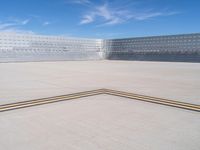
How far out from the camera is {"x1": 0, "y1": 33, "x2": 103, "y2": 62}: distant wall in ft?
72.4

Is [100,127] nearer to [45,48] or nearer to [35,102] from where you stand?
[35,102]

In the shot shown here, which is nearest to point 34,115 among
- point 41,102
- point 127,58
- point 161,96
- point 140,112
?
point 41,102

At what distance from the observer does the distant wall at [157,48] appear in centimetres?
2208

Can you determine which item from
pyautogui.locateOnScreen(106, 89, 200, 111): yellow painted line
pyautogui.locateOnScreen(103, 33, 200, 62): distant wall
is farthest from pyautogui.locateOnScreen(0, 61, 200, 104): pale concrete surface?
pyautogui.locateOnScreen(103, 33, 200, 62): distant wall

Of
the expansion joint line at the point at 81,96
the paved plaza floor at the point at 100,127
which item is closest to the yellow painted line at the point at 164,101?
the expansion joint line at the point at 81,96

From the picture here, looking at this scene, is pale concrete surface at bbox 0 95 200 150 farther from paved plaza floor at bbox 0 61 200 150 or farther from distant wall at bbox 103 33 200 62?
distant wall at bbox 103 33 200 62

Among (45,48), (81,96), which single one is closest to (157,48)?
(45,48)

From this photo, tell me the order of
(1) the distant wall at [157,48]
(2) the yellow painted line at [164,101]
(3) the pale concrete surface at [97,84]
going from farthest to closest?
(1) the distant wall at [157,48] → (3) the pale concrete surface at [97,84] → (2) the yellow painted line at [164,101]

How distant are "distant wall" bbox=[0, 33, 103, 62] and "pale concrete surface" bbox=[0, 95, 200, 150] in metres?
21.2

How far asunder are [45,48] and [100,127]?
2427 centimetres

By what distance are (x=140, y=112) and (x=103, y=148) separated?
1419 mm

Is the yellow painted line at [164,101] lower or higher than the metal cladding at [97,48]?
lower

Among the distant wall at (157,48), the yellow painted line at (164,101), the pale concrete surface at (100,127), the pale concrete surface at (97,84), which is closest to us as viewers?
the pale concrete surface at (100,127)

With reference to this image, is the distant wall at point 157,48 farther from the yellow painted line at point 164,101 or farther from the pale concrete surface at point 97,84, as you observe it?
the yellow painted line at point 164,101
